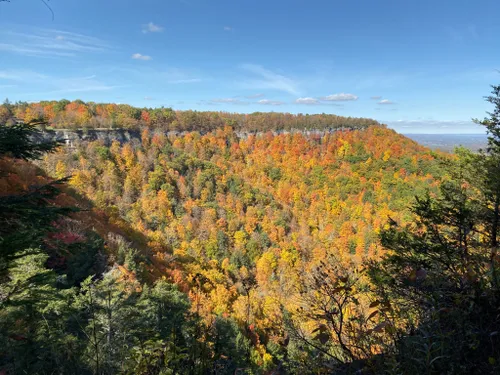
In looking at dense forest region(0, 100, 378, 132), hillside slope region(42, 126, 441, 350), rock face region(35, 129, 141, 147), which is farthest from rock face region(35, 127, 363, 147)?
hillside slope region(42, 126, 441, 350)

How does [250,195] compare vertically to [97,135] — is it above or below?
below

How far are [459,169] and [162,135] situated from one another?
9366 cm

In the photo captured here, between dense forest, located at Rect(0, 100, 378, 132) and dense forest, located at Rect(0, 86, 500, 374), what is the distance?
0.74 metres

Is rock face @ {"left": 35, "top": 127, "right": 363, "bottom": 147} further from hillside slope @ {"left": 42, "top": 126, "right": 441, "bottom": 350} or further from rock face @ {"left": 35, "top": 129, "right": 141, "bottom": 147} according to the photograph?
hillside slope @ {"left": 42, "top": 126, "right": 441, "bottom": 350}

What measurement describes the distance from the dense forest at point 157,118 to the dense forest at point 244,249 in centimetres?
74

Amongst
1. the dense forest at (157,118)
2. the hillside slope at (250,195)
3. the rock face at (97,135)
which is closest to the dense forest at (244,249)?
the hillside slope at (250,195)

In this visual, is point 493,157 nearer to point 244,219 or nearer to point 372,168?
point 244,219

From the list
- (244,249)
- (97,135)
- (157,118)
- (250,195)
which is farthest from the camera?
(157,118)

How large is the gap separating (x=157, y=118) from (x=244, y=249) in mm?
60707

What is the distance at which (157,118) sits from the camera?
95812 millimetres

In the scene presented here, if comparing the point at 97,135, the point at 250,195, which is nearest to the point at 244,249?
the point at 250,195

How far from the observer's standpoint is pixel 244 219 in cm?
7019

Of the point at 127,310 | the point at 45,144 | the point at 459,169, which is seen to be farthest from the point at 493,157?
the point at 127,310

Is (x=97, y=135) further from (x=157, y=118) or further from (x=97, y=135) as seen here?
(x=157, y=118)
